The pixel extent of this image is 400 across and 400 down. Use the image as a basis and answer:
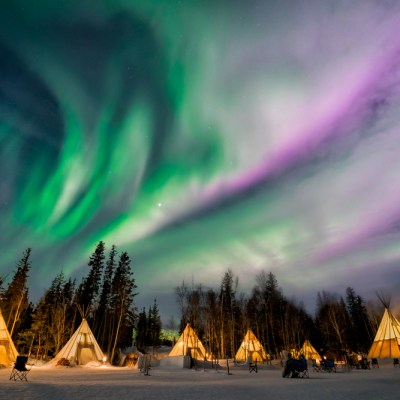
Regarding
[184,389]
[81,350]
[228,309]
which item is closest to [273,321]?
Answer: [228,309]

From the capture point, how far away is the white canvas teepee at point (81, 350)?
28484 millimetres

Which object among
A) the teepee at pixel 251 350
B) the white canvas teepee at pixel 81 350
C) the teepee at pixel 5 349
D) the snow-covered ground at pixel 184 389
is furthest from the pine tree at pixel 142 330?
the snow-covered ground at pixel 184 389

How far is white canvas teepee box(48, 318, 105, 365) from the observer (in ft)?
93.5

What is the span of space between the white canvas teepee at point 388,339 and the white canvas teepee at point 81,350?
30.6 metres

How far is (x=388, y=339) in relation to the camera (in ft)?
109

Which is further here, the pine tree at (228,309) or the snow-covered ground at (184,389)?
the pine tree at (228,309)

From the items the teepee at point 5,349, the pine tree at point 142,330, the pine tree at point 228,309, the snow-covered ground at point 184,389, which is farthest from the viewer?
the pine tree at point 142,330

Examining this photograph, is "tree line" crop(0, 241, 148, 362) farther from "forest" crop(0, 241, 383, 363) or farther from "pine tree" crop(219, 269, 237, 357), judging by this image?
"pine tree" crop(219, 269, 237, 357)

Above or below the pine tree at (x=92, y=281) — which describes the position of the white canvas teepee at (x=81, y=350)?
below

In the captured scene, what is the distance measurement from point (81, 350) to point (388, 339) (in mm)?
33332

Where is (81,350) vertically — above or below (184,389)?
above

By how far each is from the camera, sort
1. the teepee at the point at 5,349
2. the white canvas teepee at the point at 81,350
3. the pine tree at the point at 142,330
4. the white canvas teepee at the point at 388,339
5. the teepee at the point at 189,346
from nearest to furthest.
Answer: the teepee at the point at 5,349
the white canvas teepee at the point at 81,350
the white canvas teepee at the point at 388,339
the teepee at the point at 189,346
the pine tree at the point at 142,330

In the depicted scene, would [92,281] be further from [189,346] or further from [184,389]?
[184,389]

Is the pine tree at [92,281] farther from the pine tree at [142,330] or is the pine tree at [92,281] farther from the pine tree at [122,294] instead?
the pine tree at [142,330]
